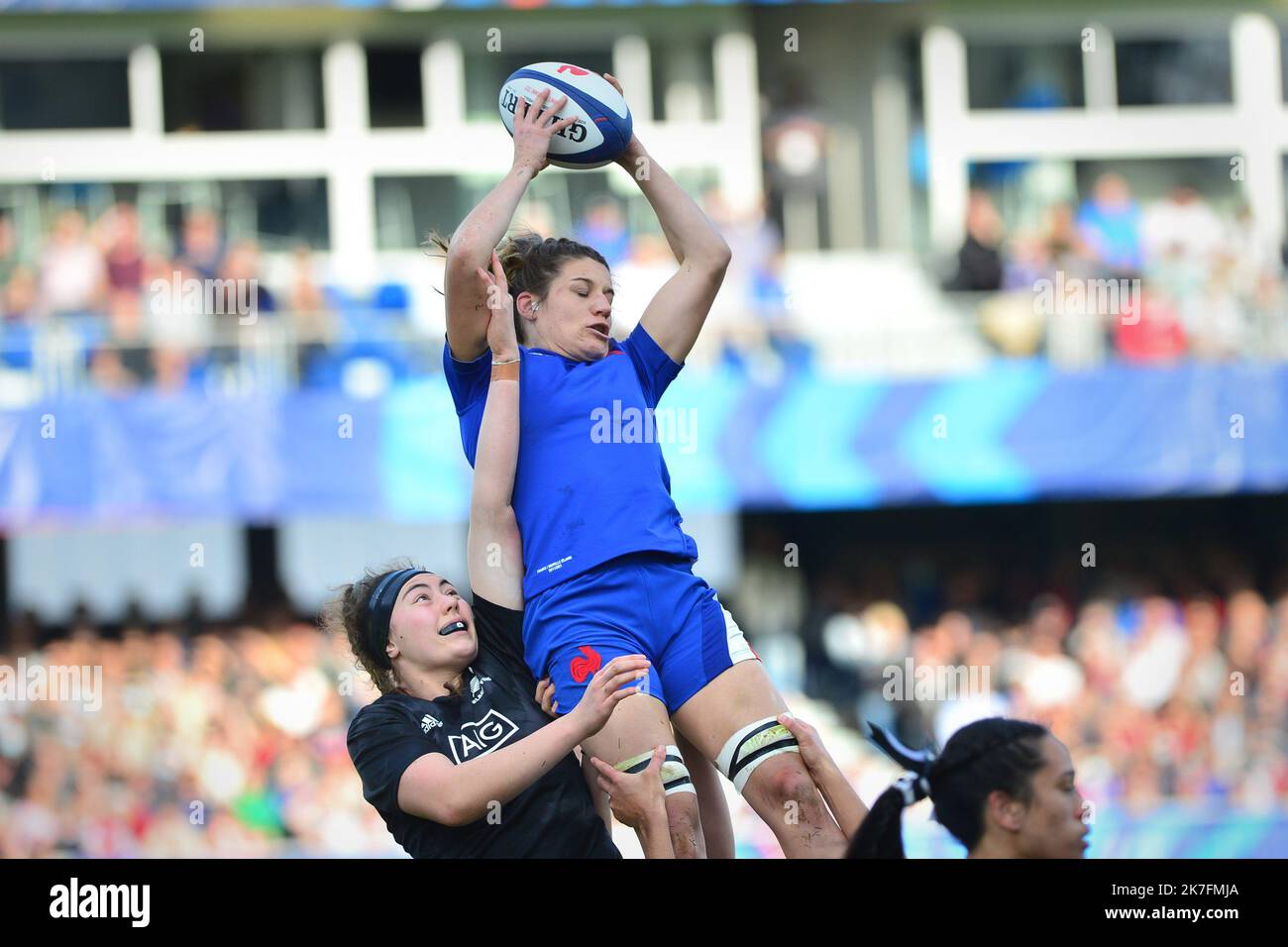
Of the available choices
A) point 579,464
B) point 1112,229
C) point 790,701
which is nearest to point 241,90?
point 1112,229

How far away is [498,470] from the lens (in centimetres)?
421

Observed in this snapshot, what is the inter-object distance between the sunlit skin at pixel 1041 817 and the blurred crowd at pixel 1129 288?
29.1 ft

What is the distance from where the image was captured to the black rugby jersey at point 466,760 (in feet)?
13.0

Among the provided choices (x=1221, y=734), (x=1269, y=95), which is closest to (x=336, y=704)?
(x=1221, y=734)

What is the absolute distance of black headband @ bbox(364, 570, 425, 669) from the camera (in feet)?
13.8

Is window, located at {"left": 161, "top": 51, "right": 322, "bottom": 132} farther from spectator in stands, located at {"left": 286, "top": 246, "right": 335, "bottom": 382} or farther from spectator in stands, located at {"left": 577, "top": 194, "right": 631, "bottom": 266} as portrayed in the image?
spectator in stands, located at {"left": 577, "top": 194, "right": 631, "bottom": 266}

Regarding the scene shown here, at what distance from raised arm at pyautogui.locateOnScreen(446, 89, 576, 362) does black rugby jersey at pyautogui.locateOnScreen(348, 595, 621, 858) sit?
87 centimetres

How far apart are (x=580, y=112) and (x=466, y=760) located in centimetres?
162

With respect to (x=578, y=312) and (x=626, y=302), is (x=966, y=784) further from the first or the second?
(x=626, y=302)

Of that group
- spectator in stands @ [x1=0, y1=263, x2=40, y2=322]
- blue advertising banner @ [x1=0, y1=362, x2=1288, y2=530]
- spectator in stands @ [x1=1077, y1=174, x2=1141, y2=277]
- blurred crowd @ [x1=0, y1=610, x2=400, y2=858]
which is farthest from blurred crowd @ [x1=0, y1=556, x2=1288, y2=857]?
spectator in stands @ [x1=1077, y1=174, x2=1141, y2=277]

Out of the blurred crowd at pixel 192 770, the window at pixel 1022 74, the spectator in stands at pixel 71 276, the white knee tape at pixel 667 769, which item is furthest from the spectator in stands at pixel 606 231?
the white knee tape at pixel 667 769
